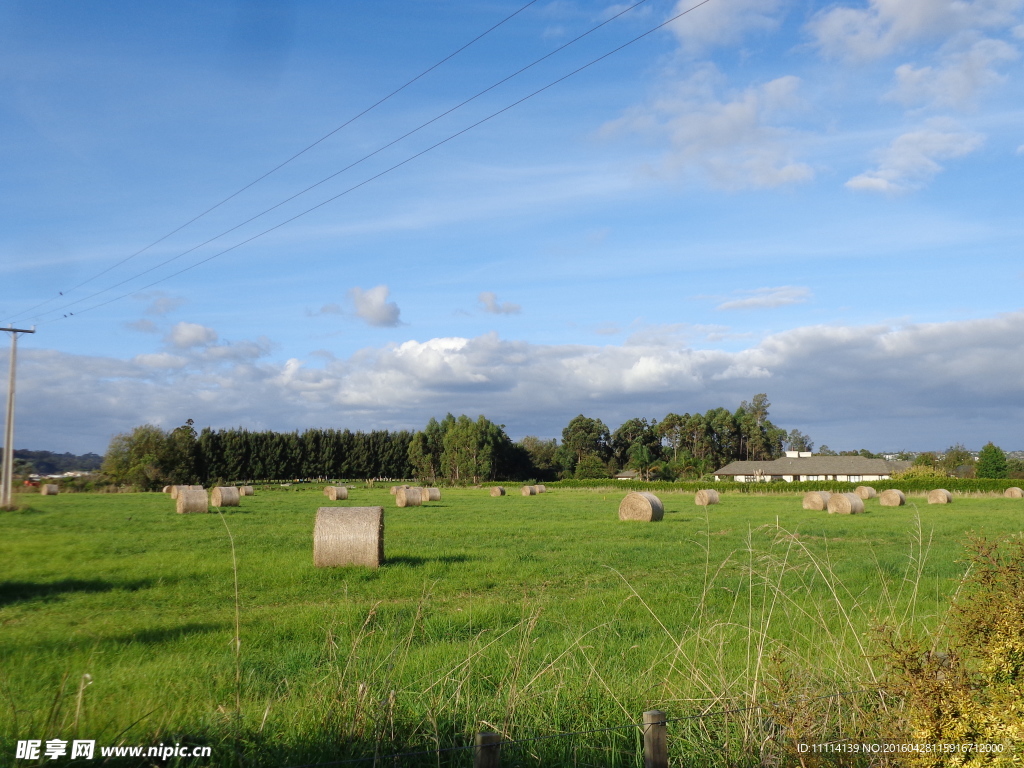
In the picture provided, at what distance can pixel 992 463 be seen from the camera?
89188 millimetres

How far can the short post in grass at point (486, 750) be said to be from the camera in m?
3.19

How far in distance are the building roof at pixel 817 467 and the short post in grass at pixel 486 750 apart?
117216mm

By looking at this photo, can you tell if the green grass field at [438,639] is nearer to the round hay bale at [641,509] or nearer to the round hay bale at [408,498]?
the round hay bale at [641,509]

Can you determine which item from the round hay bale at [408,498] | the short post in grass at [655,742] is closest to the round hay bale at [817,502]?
the round hay bale at [408,498]

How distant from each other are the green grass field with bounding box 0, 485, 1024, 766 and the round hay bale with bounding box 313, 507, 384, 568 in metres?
0.50

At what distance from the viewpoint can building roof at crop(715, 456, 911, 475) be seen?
113 metres

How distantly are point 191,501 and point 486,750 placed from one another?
107 feet

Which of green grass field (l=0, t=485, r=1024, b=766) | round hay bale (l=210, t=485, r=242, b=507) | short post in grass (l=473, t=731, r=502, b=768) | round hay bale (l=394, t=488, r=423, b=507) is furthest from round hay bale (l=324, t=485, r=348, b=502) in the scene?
short post in grass (l=473, t=731, r=502, b=768)

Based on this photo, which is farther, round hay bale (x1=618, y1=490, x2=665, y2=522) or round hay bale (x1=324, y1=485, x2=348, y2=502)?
round hay bale (x1=324, y1=485, x2=348, y2=502)

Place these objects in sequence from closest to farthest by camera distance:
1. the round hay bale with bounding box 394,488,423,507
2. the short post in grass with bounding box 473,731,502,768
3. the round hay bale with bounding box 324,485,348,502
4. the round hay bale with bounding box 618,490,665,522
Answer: the short post in grass with bounding box 473,731,502,768, the round hay bale with bounding box 618,490,665,522, the round hay bale with bounding box 394,488,423,507, the round hay bale with bounding box 324,485,348,502

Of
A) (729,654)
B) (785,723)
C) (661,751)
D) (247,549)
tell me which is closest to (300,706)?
(661,751)

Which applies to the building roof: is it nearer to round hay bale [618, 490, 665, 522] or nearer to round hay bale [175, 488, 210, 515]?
round hay bale [618, 490, 665, 522]

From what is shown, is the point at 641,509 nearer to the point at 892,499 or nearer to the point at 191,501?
the point at 191,501

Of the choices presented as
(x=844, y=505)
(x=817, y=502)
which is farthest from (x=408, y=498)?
(x=844, y=505)
